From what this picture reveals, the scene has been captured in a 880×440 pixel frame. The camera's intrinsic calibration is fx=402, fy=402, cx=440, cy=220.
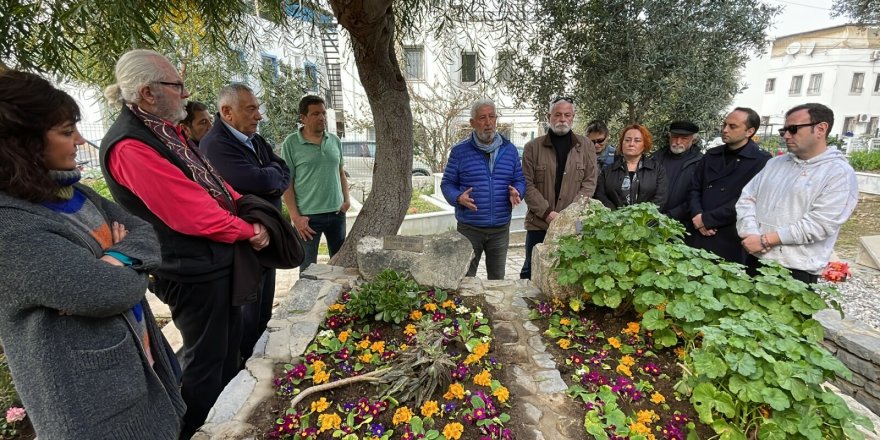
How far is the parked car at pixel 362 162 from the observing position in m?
12.0

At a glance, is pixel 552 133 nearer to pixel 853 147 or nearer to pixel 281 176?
pixel 281 176

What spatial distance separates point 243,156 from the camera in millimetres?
2436

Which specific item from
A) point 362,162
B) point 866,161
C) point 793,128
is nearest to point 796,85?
point 866,161

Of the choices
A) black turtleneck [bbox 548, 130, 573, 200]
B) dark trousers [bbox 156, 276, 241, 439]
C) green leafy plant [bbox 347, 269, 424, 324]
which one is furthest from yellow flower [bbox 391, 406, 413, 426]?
black turtleneck [bbox 548, 130, 573, 200]

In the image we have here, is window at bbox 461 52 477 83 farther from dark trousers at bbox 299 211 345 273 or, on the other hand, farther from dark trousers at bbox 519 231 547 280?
dark trousers at bbox 299 211 345 273

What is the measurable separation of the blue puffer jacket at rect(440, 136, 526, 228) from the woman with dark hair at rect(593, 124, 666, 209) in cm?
79

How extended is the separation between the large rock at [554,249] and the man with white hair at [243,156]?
1786 millimetres

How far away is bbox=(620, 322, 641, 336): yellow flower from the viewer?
2.21m

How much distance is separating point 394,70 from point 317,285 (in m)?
1.74

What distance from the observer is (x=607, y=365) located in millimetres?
1966

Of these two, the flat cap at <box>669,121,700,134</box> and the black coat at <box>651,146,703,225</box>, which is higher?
the flat cap at <box>669,121,700,134</box>

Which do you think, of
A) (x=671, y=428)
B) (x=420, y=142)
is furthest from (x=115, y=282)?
(x=420, y=142)

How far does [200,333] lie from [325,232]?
1722 mm

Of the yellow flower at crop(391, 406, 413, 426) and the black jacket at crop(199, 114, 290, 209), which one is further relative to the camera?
the black jacket at crop(199, 114, 290, 209)
